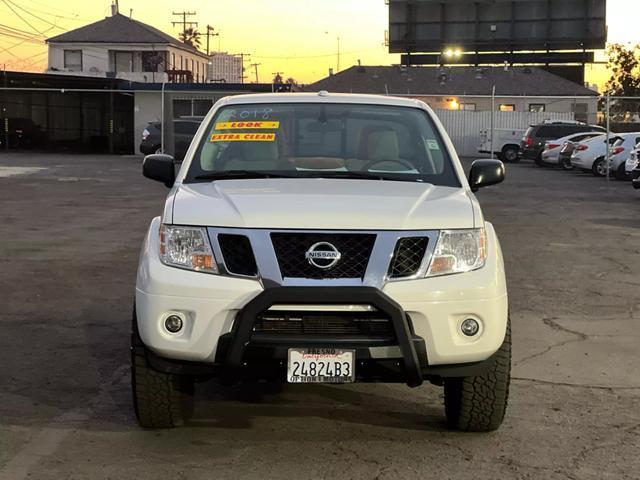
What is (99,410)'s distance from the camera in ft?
17.0

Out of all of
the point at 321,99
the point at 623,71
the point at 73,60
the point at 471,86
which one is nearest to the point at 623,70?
the point at 623,71

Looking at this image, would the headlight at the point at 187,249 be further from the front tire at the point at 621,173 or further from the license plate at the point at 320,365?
the front tire at the point at 621,173

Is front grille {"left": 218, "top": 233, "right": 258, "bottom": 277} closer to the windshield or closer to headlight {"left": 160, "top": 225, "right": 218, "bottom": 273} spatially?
headlight {"left": 160, "top": 225, "right": 218, "bottom": 273}

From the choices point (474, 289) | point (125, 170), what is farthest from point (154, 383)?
point (125, 170)

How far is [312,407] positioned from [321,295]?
4.66 ft

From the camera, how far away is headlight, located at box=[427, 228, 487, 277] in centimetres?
430

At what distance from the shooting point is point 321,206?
14.2 feet

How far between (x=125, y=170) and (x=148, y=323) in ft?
84.3

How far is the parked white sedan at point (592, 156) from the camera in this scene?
27.8 metres

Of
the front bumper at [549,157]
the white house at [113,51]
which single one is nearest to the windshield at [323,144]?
the front bumper at [549,157]

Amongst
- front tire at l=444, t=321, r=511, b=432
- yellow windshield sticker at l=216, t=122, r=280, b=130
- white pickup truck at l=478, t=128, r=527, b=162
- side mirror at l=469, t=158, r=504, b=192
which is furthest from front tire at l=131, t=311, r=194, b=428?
white pickup truck at l=478, t=128, r=527, b=162

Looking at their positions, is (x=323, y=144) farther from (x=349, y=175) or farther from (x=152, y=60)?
(x=152, y=60)

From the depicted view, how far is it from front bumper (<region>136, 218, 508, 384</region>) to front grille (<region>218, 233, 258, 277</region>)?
0.20 feet

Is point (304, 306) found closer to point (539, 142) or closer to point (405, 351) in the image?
point (405, 351)
